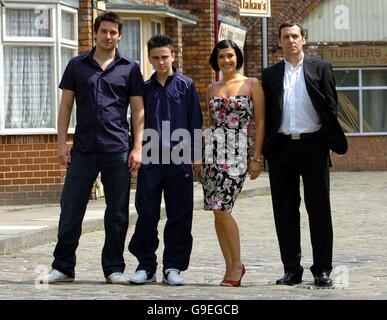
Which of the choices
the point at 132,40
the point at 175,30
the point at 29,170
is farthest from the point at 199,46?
the point at 29,170

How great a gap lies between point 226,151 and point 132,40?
14.1m

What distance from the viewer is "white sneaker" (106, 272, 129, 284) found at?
10.7 m

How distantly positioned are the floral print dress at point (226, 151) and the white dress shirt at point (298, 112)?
1.00 feet

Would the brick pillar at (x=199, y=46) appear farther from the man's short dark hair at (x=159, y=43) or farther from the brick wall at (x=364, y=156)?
the man's short dark hair at (x=159, y=43)

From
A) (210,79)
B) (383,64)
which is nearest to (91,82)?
(210,79)

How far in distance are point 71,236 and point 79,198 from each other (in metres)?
0.32

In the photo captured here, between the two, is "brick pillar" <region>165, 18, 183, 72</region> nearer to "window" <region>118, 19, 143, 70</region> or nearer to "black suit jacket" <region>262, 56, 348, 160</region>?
"window" <region>118, 19, 143, 70</region>

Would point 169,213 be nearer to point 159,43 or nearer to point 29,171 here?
point 159,43

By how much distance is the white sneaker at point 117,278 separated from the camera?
35.1 feet

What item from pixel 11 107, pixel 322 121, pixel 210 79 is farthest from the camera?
pixel 210 79

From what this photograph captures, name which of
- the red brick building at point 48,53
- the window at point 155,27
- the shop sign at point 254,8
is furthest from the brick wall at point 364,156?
the window at point 155,27

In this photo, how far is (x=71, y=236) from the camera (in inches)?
432

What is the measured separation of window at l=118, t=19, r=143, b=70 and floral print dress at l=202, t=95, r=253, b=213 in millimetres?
13766
